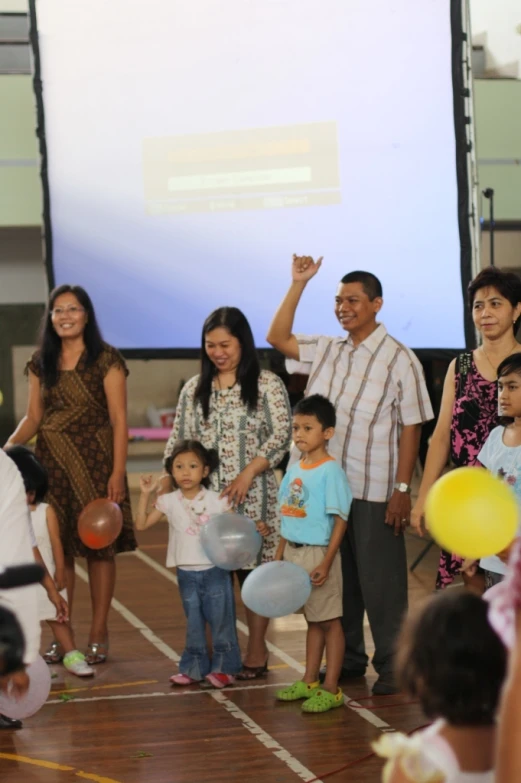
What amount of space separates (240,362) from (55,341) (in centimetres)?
91

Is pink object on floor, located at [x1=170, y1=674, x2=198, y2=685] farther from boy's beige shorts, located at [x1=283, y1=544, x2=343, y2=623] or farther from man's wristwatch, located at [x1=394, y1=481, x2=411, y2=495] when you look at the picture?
man's wristwatch, located at [x1=394, y1=481, x2=411, y2=495]

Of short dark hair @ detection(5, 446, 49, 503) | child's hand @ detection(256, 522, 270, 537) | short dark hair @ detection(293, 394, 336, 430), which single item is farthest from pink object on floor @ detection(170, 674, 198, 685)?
short dark hair @ detection(293, 394, 336, 430)

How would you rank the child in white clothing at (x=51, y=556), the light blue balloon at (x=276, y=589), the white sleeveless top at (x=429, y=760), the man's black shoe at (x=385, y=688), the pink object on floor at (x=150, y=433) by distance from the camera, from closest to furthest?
the white sleeveless top at (x=429, y=760)
the light blue balloon at (x=276, y=589)
the man's black shoe at (x=385, y=688)
the child in white clothing at (x=51, y=556)
the pink object on floor at (x=150, y=433)

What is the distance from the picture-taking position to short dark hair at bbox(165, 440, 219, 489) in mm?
4918

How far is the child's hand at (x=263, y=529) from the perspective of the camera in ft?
16.3

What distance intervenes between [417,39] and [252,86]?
99cm

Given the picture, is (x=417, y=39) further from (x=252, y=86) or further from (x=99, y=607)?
(x=99, y=607)

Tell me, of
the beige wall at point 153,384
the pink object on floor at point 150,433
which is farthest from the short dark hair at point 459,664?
the beige wall at point 153,384

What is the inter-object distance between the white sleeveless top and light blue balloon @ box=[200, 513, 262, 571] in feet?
8.57

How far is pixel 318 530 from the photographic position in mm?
4535

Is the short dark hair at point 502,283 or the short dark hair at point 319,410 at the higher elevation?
the short dark hair at point 502,283

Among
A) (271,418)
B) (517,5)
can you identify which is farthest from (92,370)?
(517,5)

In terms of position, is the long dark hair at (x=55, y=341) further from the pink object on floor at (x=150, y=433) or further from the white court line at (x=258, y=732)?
the pink object on floor at (x=150, y=433)

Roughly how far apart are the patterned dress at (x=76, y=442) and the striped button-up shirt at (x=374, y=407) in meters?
1.16
